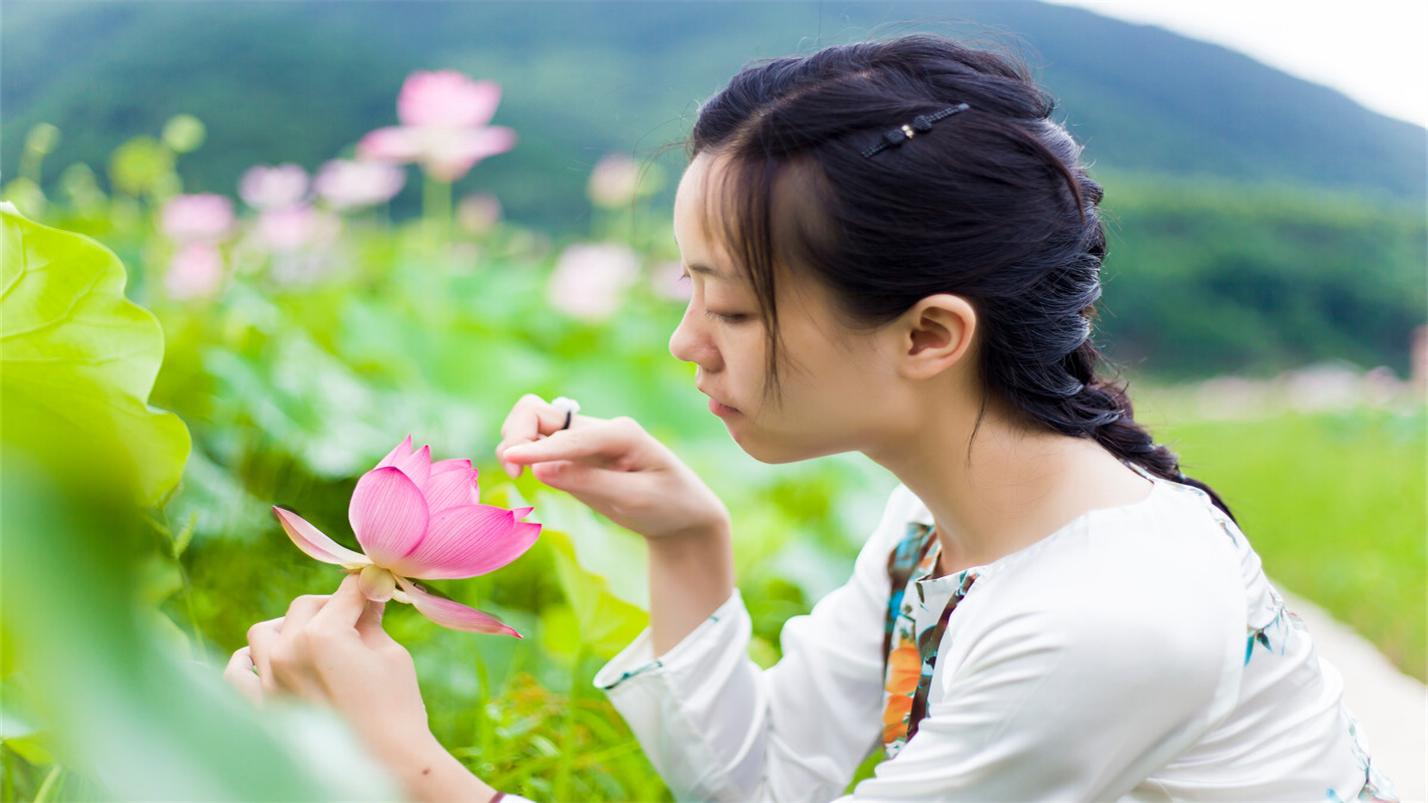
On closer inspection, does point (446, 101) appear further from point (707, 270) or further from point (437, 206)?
point (437, 206)

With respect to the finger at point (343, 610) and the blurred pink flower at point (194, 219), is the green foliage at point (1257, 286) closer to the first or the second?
the blurred pink flower at point (194, 219)

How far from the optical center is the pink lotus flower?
641 millimetres

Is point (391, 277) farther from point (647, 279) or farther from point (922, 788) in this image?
point (922, 788)

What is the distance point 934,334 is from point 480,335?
1378 mm

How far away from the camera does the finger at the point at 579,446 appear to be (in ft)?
2.90

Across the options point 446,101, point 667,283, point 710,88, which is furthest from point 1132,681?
point 710,88

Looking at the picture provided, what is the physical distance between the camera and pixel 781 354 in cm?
83

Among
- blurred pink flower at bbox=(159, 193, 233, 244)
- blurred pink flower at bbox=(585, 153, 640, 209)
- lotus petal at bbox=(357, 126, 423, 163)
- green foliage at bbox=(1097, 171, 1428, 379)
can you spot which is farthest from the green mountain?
lotus petal at bbox=(357, 126, 423, 163)

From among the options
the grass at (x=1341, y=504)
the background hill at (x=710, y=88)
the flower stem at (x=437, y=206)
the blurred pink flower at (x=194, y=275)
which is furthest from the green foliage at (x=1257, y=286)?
the blurred pink flower at (x=194, y=275)

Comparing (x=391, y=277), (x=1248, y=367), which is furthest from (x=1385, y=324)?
(x=391, y=277)

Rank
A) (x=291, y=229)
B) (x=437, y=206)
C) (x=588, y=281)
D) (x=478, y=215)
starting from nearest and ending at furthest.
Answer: (x=291, y=229) → (x=588, y=281) → (x=478, y=215) → (x=437, y=206)

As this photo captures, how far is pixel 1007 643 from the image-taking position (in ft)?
2.53

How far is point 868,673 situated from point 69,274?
73cm

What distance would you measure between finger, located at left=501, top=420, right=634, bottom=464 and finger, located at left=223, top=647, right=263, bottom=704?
22cm
